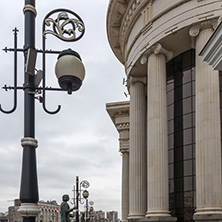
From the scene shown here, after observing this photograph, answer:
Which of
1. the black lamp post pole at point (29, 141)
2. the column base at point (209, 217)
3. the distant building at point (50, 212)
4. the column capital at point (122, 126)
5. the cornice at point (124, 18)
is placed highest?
the cornice at point (124, 18)

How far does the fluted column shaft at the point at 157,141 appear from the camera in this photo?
21.6 m

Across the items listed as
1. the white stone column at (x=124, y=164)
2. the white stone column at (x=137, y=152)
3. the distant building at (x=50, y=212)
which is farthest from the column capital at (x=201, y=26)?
the distant building at (x=50, y=212)

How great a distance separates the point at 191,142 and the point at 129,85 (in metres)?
7.12

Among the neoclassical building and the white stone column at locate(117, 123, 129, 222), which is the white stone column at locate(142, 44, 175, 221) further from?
the white stone column at locate(117, 123, 129, 222)

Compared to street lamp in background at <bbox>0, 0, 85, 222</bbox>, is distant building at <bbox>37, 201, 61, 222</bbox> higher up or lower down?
lower down

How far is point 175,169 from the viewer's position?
2420 cm

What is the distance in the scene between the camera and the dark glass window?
75.8 ft

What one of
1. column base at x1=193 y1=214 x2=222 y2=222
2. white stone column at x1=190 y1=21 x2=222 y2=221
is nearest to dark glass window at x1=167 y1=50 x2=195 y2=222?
white stone column at x1=190 y1=21 x2=222 y2=221

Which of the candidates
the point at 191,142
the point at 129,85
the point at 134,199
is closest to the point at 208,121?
the point at 191,142

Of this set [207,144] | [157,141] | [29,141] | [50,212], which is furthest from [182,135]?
[50,212]

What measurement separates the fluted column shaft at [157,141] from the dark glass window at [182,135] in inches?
63.3

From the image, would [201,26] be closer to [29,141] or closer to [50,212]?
[29,141]

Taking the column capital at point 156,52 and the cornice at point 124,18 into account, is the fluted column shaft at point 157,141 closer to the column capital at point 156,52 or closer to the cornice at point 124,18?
the column capital at point 156,52

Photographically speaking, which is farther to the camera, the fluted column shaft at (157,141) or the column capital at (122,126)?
the column capital at (122,126)
